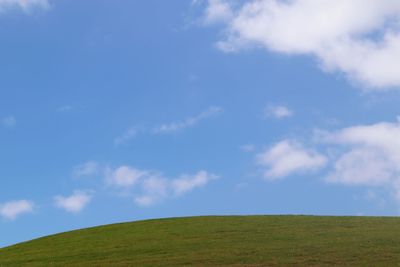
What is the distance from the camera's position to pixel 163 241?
49.9 meters

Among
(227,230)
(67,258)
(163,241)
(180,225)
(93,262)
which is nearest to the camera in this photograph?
(93,262)

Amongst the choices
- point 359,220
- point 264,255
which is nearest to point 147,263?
point 264,255

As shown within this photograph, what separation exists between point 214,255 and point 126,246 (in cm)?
1004

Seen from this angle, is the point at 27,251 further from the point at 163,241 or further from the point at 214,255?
the point at 214,255

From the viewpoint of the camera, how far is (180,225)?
58094 mm

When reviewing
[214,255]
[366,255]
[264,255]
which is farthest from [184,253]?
[366,255]

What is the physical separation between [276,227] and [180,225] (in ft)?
32.2

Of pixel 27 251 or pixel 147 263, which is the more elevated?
pixel 27 251

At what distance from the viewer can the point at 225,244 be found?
46.7m

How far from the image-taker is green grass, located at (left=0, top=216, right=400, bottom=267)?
40656 millimetres

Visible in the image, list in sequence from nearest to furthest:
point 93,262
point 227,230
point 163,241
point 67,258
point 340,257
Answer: point 340,257, point 93,262, point 67,258, point 163,241, point 227,230

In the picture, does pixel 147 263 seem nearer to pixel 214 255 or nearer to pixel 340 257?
pixel 214 255

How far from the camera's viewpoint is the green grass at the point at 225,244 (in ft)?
133

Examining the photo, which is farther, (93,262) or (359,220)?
(359,220)
